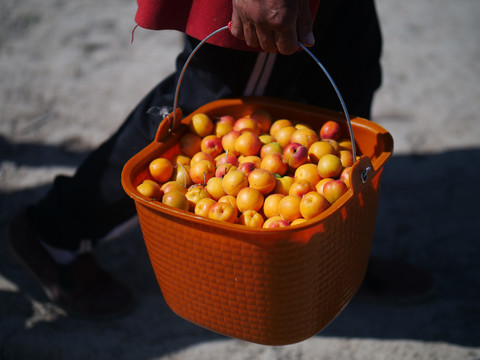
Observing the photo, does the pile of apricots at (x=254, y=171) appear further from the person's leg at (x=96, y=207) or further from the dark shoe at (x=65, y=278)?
the dark shoe at (x=65, y=278)

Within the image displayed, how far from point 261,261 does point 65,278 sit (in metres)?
1.30

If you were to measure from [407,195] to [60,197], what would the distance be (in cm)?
198

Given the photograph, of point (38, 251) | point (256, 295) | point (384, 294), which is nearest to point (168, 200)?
point (256, 295)

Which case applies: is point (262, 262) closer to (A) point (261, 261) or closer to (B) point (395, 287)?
(A) point (261, 261)

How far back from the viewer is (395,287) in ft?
7.57

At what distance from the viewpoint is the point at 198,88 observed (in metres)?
1.77

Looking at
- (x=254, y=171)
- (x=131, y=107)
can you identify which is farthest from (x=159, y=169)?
(x=131, y=107)

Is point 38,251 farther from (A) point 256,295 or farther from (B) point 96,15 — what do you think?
(B) point 96,15

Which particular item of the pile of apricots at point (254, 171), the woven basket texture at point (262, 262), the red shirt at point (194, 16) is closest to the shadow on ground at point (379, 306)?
the woven basket texture at point (262, 262)

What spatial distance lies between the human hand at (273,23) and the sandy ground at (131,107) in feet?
4.36

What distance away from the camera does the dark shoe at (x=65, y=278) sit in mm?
2168

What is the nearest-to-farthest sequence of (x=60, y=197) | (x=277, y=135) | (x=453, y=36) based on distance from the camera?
(x=277, y=135), (x=60, y=197), (x=453, y=36)

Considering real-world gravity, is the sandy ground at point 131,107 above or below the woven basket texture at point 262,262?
below

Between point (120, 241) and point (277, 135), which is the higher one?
point (277, 135)
